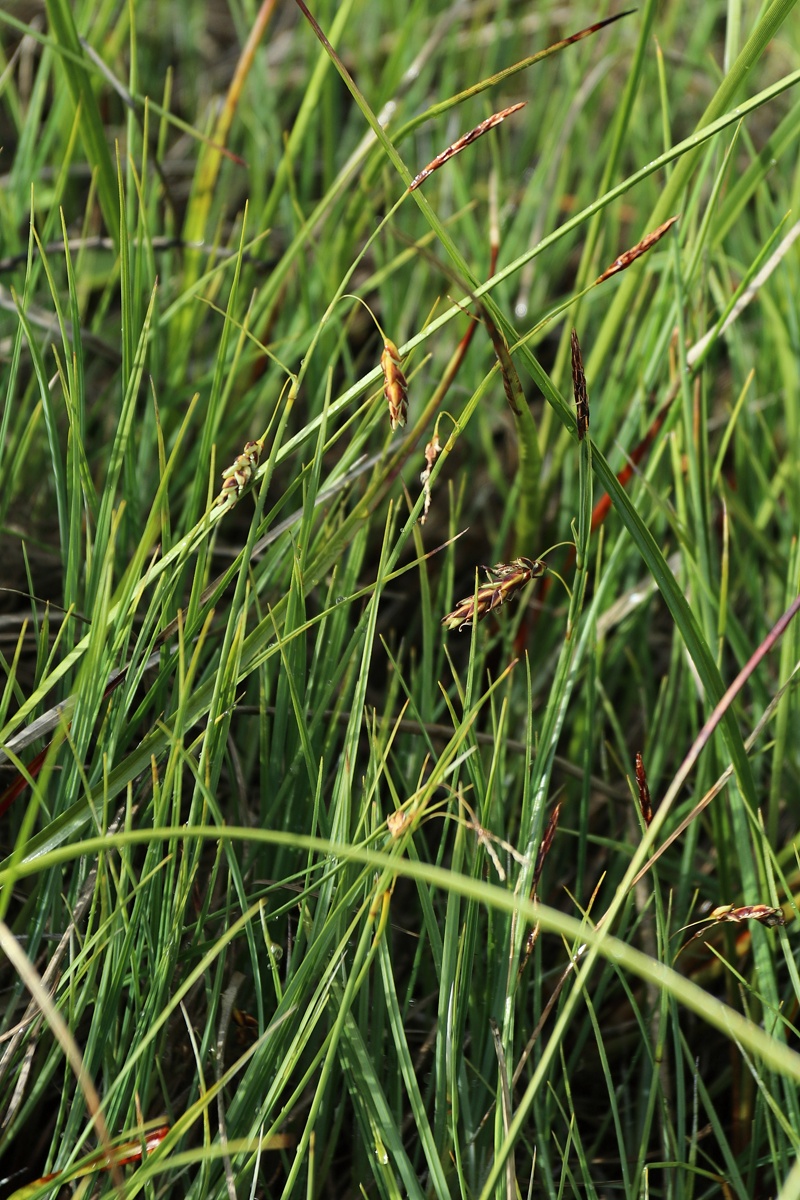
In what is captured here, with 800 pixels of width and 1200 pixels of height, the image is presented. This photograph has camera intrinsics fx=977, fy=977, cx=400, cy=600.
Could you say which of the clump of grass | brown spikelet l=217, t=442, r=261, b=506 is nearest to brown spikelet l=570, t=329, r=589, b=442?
the clump of grass

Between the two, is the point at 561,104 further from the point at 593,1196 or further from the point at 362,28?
the point at 593,1196

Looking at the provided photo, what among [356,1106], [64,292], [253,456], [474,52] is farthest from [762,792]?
[474,52]

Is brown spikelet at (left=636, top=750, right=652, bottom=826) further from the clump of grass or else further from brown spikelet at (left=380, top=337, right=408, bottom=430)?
brown spikelet at (left=380, top=337, right=408, bottom=430)

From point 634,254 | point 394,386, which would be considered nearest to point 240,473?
point 394,386

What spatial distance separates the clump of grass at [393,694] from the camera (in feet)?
1.76

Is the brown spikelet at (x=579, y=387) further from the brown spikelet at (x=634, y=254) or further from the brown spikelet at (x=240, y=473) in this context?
the brown spikelet at (x=240, y=473)

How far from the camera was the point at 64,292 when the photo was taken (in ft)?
3.29

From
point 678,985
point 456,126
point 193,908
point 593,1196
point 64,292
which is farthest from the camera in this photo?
point 456,126

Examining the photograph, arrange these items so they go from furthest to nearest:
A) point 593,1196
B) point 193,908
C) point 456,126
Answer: point 456,126 < point 193,908 < point 593,1196

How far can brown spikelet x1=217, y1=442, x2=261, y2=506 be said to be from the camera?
0.54m

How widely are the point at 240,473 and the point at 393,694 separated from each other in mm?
178

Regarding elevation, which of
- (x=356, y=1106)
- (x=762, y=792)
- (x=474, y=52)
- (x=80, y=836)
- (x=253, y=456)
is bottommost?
(x=762, y=792)

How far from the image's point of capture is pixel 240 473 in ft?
1.81

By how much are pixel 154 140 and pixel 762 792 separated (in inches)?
46.6
